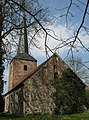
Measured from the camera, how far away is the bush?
2439 cm

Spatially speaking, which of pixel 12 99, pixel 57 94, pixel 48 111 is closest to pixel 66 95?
pixel 57 94

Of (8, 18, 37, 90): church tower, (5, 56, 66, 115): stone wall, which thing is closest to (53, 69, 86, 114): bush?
(5, 56, 66, 115): stone wall

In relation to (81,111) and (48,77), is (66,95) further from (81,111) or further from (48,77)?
(48,77)

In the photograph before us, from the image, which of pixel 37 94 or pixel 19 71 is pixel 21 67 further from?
pixel 37 94

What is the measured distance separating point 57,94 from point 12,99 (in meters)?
11.4

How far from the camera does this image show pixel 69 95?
80.0 feet

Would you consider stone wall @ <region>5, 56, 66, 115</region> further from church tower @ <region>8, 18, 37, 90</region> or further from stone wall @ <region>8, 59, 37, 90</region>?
church tower @ <region>8, 18, 37, 90</region>

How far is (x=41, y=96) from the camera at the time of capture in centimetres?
2892

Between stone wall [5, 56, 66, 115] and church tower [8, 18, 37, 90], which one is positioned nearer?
stone wall [5, 56, 66, 115]

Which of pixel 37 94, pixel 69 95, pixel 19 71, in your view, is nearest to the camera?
pixel 69 95

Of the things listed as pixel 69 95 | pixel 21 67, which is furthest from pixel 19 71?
pixel 69 95

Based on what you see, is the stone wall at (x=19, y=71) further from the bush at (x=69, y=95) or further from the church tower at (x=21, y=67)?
the bush at (x=69, y=95)

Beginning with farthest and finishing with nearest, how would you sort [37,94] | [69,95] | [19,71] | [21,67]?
1. [21,67]
2. [19,71]
3. [37,94]
4. [69,95]

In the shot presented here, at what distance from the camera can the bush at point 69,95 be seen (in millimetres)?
24391
